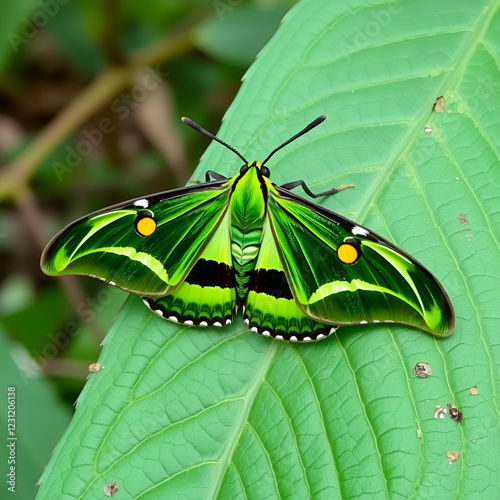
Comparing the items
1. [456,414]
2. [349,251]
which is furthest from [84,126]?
[456,414]

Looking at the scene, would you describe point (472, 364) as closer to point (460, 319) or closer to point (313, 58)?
point (460, 319)

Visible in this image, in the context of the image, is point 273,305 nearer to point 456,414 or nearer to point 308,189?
point 308,189

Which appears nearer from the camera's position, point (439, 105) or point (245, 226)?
point (439, 105)

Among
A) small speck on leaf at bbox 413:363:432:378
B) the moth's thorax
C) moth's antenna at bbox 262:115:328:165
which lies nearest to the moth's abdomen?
the moth's thorax

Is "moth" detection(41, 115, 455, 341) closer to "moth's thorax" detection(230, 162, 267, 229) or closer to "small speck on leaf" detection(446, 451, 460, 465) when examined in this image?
"moth's thorax" detection(230, 162, 267, 229)

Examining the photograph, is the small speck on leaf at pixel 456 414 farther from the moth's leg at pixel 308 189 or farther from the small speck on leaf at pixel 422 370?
the moth's leg at pixel 308 189

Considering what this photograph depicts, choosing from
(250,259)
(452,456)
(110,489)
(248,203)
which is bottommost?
(110,489)
